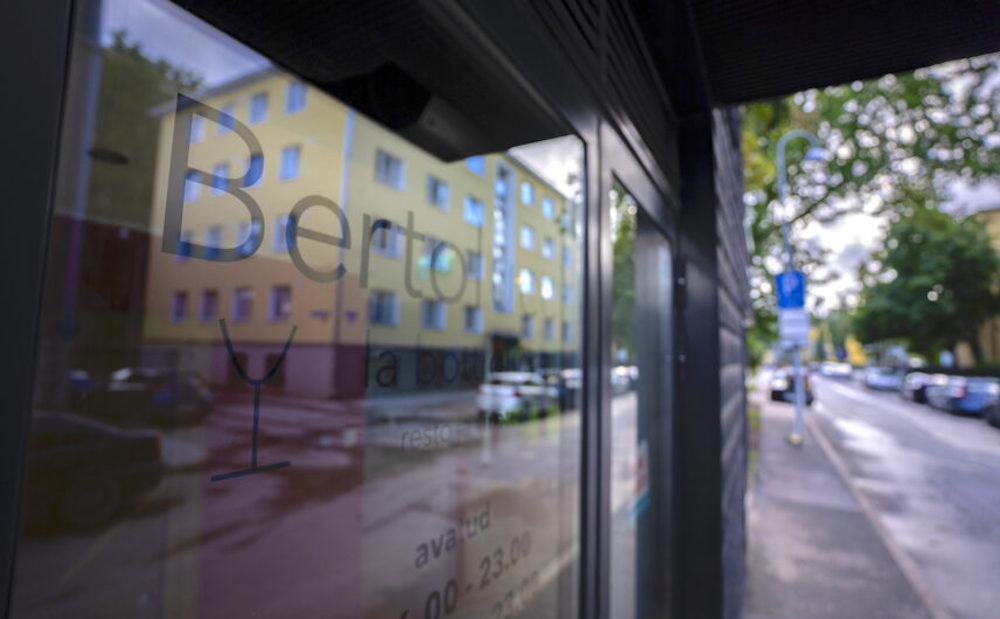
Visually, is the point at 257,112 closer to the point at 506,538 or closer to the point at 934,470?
the point at 506,538

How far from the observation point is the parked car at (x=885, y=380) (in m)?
27.3

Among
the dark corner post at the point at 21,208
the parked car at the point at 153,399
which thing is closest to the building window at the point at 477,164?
the dark corner post at the point at 21,208

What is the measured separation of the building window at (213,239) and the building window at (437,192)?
3.18ft

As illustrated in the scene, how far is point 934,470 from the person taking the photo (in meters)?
7.91

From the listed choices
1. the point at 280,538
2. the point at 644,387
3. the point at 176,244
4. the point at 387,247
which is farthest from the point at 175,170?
the point at 280,538

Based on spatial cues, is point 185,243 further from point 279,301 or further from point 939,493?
point 939,493

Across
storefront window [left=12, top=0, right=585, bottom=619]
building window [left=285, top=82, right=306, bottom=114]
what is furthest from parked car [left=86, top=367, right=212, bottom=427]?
building window [left=285, top=82, right=306, bottom=114]

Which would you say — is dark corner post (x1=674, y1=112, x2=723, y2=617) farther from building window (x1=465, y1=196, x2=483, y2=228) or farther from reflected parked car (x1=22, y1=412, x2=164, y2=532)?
reflected parked car (x1=22, y1=412, x2=164, y2=532)

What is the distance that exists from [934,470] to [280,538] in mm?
9384

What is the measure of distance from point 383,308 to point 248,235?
101 centimetres

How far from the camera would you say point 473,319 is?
73.9 inches

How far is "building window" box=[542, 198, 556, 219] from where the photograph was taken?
201cm

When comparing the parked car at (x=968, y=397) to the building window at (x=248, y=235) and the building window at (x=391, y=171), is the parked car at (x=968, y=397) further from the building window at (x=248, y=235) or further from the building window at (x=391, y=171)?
the building window at (x=248, y=235)

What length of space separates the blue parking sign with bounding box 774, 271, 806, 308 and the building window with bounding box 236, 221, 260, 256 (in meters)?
9.67
